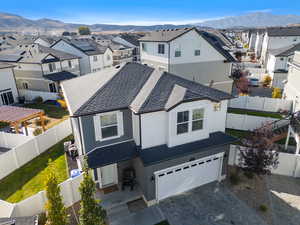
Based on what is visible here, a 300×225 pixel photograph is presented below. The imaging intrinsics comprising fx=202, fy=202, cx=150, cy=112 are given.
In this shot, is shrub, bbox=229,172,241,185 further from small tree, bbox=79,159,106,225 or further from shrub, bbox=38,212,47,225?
shrub, bbox=38,212,47,225

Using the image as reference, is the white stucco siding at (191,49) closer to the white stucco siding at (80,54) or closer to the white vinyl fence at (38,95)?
the white vinyl fence at (38,95)

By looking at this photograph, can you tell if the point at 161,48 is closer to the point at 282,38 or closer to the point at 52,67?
the point at 52,67

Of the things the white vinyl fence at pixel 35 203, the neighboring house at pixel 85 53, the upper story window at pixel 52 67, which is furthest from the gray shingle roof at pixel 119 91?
the neighboring house at pixel 85 53

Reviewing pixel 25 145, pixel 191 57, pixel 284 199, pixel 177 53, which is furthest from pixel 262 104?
pixel 25 145

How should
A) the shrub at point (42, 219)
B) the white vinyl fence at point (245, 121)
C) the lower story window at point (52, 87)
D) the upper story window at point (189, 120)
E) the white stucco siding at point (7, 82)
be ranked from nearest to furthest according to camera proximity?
the shrub at point (42, 219), the upper story window at point (189, 120), the white vinyl fence at point (245, 121), the white stucco siding at point (7, 82), the lower story window at point (52, 87)

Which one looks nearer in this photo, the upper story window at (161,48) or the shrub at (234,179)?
the shrub at (234,179)

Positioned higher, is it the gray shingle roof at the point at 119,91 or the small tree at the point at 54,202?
the gray shingle roof at the point at 119,91
